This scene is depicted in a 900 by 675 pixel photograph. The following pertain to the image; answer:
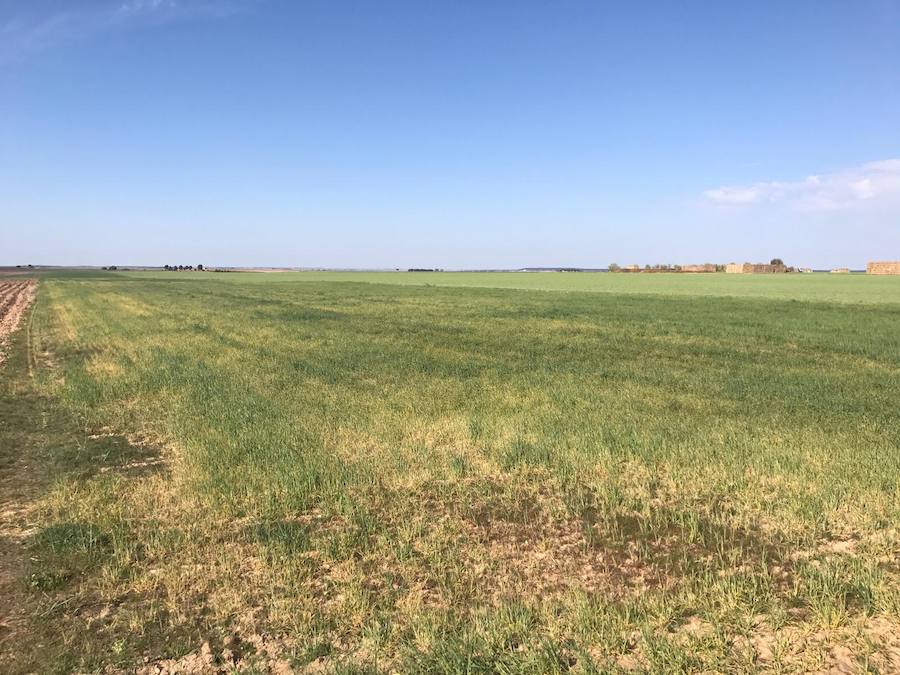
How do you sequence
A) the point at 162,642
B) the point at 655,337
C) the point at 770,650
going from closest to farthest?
the point at 770,650
the point at 162,642
the point at 655,337

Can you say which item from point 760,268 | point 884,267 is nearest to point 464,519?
point 884,267

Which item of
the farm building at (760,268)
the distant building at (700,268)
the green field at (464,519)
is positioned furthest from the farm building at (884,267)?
the green field at (464,519)

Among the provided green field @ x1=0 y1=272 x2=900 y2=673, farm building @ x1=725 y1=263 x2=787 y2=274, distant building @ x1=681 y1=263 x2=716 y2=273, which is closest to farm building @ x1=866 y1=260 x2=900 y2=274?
farm building @ x1=725 y1=263 x2=787 y2=274

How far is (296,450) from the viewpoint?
7977mm

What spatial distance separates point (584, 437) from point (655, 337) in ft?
44.1

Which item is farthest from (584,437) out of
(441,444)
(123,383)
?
(123,383)

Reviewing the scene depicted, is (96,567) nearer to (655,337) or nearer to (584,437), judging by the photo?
(584,437)

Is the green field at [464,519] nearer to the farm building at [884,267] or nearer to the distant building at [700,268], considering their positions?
the farm building at [884,267]

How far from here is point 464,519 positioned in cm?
594

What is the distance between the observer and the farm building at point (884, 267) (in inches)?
3833

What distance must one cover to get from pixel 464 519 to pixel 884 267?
413ft

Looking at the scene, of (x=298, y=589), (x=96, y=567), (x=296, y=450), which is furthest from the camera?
(x=296, y=450)

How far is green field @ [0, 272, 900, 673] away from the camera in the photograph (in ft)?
12.9

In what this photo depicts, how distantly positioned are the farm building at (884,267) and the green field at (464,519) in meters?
111
